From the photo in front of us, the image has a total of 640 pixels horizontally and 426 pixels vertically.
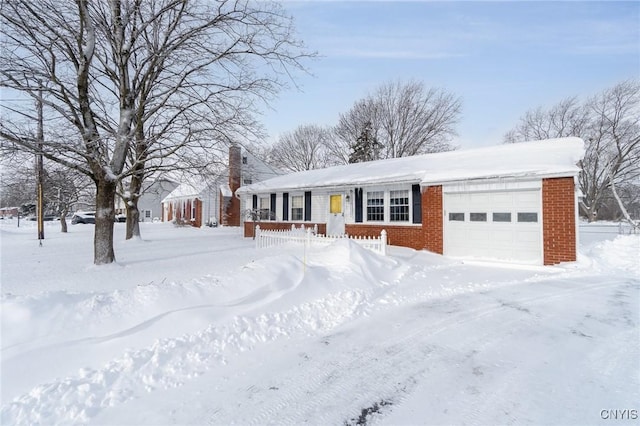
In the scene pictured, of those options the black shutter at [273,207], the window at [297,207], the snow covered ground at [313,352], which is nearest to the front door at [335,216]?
the window at [297,207]

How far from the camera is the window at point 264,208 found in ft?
57.6

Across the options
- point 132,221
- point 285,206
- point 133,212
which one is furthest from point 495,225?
point 132,221

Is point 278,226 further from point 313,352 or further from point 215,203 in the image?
point 215,203

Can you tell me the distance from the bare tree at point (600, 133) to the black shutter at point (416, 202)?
1672cm

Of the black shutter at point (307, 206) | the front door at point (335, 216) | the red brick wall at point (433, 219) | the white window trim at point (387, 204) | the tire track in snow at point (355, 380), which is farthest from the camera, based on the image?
the black shutter at point (307, 206)

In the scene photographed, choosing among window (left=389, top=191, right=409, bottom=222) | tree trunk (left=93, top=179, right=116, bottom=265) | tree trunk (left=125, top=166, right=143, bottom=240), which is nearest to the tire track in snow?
tree trunk (left=93, top=179, right=116, bottom=265)

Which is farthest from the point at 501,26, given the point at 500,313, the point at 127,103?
the point at 127,103

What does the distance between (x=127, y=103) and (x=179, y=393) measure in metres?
9.16

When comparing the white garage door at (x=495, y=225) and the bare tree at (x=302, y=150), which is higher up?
the bare tree at (x=302, y=150)

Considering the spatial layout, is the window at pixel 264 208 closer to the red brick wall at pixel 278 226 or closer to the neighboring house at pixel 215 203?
the red brick wall at pixel 278 226

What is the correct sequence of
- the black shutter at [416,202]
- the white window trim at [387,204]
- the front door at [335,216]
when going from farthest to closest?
1. the front door at [335,216]
2. the white window trim at [387,204]
3. the black shutter at [416,202]

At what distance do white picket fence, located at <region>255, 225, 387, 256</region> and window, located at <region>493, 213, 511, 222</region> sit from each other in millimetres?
3560

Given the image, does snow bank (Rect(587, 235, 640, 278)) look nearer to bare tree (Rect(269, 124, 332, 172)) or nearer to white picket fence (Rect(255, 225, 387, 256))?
white picket fence (Rect(255, 225, 387, 256))

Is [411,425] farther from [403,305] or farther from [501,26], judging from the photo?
[501,26]
